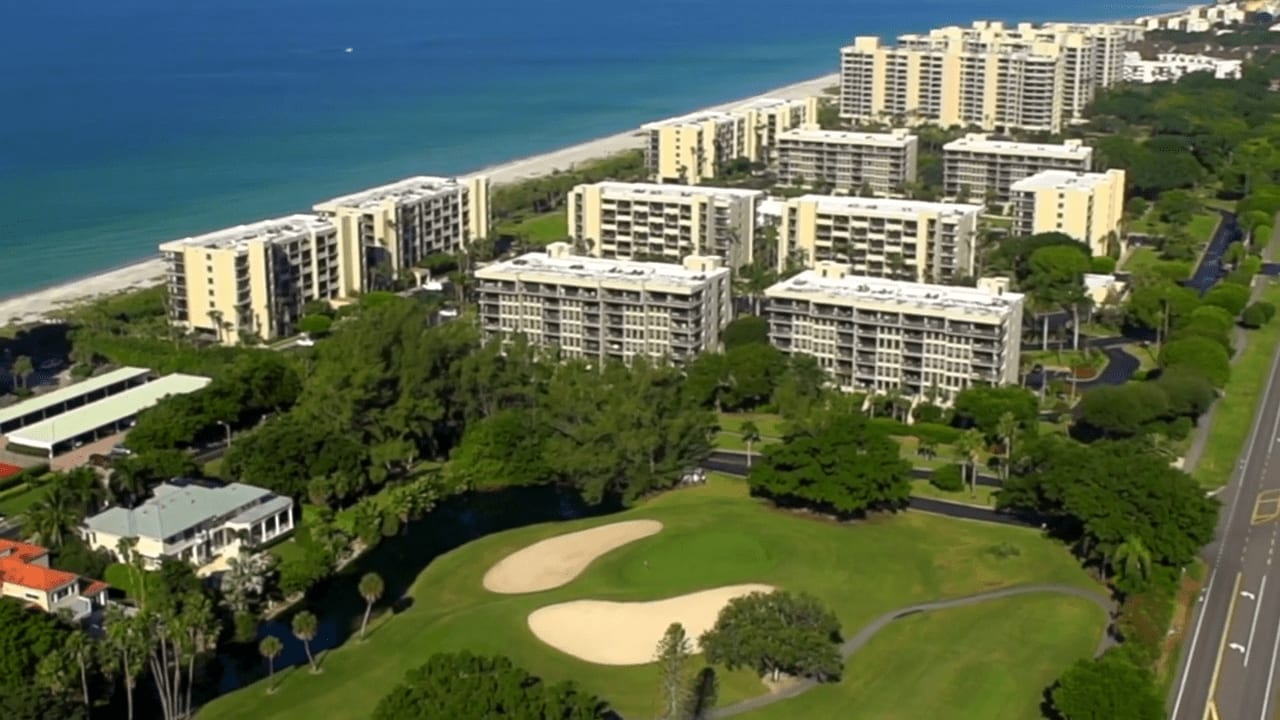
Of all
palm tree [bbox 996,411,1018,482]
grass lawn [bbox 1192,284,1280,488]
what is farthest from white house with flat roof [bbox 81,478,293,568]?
grass lawn [bbox 1192,284,1280,488]

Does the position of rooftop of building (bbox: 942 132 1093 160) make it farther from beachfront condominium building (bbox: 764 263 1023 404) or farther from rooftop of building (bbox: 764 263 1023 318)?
rooftop of building (bbox: 764 263 1023 318)

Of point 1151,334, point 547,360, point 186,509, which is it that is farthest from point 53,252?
point 1151,334

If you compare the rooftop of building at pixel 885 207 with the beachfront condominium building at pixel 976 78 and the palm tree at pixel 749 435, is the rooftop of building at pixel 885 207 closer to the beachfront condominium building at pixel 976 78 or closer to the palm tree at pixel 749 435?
the palm tree at pixel 749 435

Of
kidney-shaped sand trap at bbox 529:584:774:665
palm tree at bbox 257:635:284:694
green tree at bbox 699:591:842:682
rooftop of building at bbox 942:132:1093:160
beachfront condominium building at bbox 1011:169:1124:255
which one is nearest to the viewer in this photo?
green tree at bbox 699:591:842:682

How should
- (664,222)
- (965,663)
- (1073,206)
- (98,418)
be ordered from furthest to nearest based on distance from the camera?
(1073,206)
(664,222)
(98,418)
(965,663)

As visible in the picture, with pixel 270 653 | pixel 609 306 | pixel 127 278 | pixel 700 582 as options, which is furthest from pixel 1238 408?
pixel 127 278

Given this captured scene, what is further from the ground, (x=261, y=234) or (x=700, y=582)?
(x=261, y=234)

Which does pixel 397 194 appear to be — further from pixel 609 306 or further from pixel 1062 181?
pixel 1062 181
